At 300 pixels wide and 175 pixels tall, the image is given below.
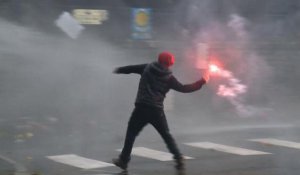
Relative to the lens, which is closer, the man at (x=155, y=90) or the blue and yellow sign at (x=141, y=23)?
the man at (x=155, y=90)

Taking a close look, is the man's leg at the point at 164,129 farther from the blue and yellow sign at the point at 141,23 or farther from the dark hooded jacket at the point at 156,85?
the blue and yellow sign at the point at 141,23

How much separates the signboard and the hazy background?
0.35 feet

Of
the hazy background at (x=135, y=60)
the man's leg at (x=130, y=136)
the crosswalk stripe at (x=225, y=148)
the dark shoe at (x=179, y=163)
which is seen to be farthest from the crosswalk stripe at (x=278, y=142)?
the man's leg at (x=130, y=136)

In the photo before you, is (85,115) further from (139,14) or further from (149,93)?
(149,93)

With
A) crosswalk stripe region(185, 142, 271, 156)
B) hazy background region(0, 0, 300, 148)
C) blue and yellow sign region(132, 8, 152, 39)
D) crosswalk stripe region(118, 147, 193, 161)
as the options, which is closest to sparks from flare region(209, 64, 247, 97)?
hazy background region(0, 0, 300, 148)

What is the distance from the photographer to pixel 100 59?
1502 cm

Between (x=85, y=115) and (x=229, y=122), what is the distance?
3.61m

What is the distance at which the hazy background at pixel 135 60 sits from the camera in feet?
45.6

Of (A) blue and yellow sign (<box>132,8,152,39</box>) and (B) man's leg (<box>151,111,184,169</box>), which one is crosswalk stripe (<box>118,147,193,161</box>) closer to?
(B) man's leg (<box>151,111,184,169</box>)

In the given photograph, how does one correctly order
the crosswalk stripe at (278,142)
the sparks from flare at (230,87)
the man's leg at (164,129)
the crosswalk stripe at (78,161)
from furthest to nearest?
1. the sparks from flare at (230,87)
2. the crosswalk stripe at (278,142)
3. the crosswalk stripe at (78,161)
4. the man's leg at (164,129)

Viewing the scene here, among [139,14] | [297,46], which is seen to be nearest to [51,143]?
[139,14]

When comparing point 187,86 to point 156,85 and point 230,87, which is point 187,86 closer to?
point 156,85

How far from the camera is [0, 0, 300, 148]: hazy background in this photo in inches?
548

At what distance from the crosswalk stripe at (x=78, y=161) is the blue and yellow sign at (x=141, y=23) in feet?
15.8
